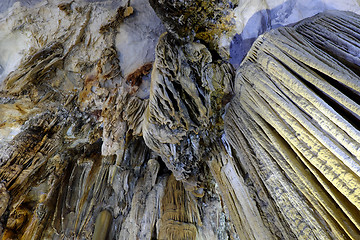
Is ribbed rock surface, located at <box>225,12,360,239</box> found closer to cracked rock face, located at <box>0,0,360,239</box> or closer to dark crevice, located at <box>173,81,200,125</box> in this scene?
cracked rock face, located at <box>0,0,360,239</box>

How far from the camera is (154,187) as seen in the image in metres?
3.29

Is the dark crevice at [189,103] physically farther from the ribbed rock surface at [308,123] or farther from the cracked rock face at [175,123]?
the ribbed rock surface at [308,123]

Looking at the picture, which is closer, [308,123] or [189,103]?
[308,123]

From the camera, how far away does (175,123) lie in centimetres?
218

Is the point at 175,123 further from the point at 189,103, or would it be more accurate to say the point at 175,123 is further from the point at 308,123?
the point at 308,123

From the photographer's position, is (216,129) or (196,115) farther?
(216,129)

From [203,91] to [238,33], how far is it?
0.77m

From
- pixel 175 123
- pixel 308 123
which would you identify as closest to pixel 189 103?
pixel 175 123

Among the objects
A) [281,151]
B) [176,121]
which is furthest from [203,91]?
[281,151]

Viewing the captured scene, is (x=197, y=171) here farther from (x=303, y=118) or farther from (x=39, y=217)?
(x=39, y=217)

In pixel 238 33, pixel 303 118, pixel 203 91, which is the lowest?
pixel 203 91

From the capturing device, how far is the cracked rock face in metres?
1.18

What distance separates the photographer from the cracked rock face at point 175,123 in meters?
1.18

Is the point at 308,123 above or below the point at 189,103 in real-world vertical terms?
above
